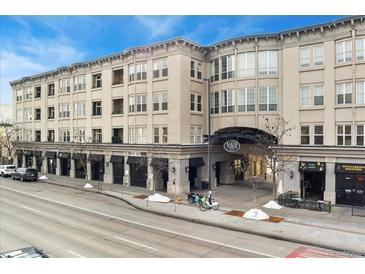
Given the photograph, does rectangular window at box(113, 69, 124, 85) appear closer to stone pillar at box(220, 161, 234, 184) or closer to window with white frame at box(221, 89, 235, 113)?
window with white frame at box(221, 89, 235, 113)

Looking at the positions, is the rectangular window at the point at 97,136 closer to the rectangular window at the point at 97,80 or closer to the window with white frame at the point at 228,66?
the rectangular window at the point at 97,80

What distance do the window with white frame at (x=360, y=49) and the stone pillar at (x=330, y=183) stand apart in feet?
29.1

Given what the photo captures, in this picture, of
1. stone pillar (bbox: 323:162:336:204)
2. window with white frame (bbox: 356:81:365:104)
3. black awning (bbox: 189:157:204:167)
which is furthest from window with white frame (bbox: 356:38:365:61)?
black awning (bbox: 189:157:204:167)

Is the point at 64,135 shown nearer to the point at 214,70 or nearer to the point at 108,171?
the point at 108,171

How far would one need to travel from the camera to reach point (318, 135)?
2762 centimetres

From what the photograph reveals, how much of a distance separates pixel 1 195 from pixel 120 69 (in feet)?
62.1

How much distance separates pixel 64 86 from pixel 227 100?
→ 26259 millimetres

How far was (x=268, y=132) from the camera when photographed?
29.9 metres

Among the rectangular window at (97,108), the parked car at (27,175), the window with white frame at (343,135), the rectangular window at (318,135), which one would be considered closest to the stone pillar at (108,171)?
the rectangular window at (97,108)

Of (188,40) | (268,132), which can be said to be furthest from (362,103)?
(188,40)

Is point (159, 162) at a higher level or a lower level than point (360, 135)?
lower

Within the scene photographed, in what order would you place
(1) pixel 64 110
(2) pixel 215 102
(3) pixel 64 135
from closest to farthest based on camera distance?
1. (2) pixel 215 102
2. (1) pixel 64 110
3. (3) pixel 64 135

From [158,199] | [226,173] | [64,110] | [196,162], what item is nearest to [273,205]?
[158,199]

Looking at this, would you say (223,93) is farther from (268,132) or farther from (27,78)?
(27,78)
